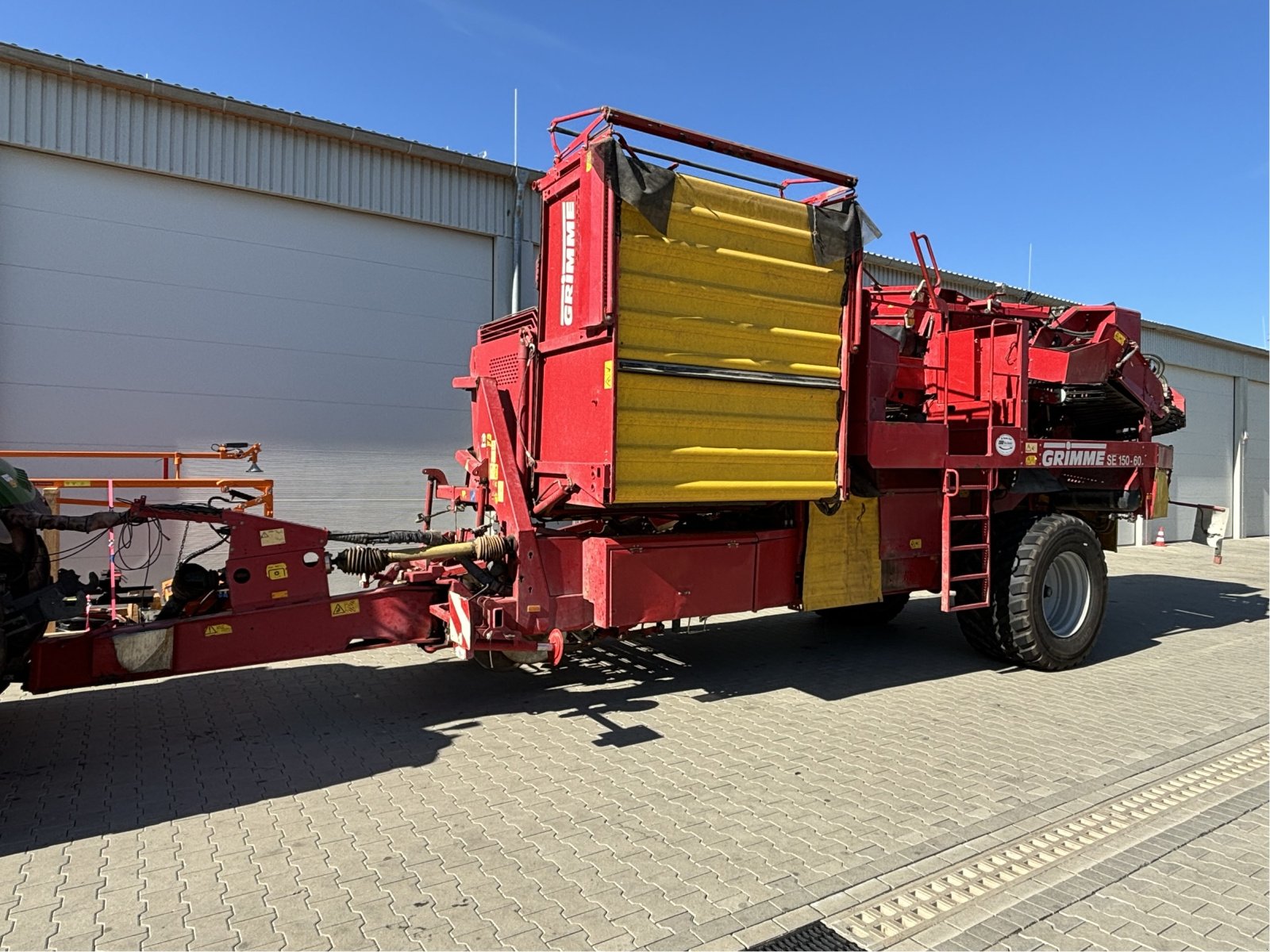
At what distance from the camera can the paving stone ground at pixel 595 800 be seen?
304 centimetres

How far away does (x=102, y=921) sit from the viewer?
2939mm

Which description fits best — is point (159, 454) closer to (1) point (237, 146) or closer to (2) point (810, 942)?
(1) point (237, 146)

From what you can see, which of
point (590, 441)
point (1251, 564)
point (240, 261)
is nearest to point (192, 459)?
point (240, 261)

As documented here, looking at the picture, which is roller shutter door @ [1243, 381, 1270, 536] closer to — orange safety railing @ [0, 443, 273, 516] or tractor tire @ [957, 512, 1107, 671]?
tractor tire @ [957, 512, 1107, 671]

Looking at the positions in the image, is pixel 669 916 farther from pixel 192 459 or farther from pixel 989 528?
pixel 192 459

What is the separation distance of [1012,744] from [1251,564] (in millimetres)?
14378

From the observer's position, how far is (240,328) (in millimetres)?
8891

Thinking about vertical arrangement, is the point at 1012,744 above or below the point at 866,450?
below

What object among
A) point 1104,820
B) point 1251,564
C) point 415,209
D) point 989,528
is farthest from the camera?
point 1251,564

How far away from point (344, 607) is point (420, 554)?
537mm

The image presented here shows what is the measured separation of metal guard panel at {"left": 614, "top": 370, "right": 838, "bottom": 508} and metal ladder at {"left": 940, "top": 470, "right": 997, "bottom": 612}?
129 centimetres

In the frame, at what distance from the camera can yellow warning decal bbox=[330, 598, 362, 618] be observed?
487cm

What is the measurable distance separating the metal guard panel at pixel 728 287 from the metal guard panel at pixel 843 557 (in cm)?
113

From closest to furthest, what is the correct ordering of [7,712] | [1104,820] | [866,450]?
[1104,820]
[7,712]
[866,450]
